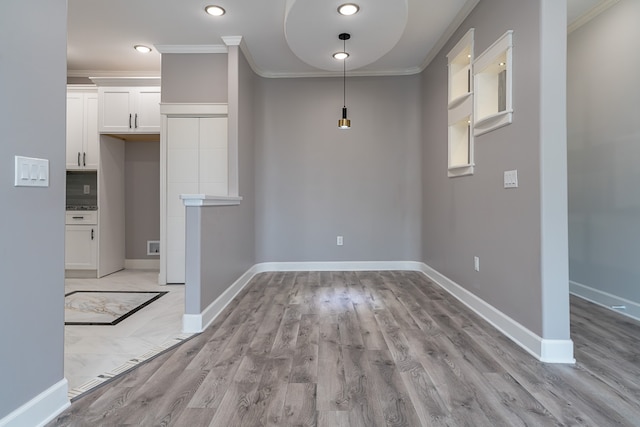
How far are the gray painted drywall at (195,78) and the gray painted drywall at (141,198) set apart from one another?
118 cm

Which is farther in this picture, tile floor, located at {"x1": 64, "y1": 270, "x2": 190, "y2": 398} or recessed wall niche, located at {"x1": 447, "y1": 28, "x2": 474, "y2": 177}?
recessed wall niche, located at {"x1": 447, "y1": 28, "x2": 474, "y2": 177}

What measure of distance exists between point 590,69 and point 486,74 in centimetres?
125

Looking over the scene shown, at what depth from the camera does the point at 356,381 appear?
5.77 ft

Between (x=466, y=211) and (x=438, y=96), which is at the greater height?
(x=438, y=96)

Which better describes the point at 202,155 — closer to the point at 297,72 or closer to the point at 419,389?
the point at 297,72

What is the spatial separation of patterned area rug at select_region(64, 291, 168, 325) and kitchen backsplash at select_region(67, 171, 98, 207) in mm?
1631

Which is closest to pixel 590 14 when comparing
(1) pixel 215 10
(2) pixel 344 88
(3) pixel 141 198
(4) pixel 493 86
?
(4) pixel 493 86

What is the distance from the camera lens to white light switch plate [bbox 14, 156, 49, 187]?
1292 millimetres

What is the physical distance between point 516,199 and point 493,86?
3.77 ft

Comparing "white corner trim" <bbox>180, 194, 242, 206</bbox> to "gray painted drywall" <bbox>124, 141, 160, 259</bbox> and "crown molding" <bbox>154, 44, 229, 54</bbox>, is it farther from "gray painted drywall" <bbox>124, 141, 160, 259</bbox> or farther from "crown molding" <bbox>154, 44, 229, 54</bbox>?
"gray painted drywall" <bbox>124, 141, 160, 259</bbox>

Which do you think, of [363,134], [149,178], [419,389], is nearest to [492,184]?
[419,389]

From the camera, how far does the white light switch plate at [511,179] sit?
2273 millimetres

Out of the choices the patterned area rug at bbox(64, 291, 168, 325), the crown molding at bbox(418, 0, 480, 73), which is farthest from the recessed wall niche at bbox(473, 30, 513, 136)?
the patterned area rug at bbox(64, 291, 168, 325)

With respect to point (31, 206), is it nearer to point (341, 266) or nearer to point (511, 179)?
point (511, 179)
